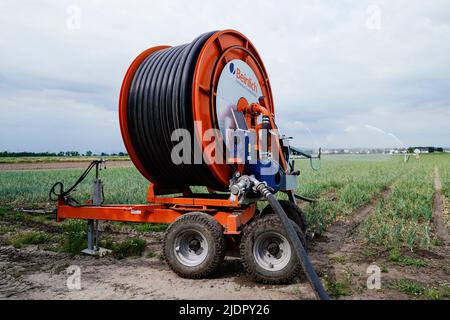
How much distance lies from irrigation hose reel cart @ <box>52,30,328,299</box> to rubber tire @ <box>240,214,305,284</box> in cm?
1

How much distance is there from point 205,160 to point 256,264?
4.97 feet

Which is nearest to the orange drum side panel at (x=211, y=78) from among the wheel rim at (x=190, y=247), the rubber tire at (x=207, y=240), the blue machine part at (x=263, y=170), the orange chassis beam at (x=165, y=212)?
the blue machine part at (x=263, y=170)

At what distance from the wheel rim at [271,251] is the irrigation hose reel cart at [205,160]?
1cm

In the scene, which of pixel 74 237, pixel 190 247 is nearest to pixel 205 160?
pixel 190 247

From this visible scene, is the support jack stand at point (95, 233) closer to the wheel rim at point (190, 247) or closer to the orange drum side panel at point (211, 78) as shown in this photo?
the wheel rim at point (190, 247)

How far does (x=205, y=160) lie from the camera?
4.66 metres

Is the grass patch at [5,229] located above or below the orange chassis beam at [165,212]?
below

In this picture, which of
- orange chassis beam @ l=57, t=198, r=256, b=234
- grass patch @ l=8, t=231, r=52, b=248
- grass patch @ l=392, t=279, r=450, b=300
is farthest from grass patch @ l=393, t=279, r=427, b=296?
grass patch @ l=8, t=231, r=52, b=248

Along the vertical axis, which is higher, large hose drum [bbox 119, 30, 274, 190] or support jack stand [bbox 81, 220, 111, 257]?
large hose drum [bbox 119, 30, 274, 190]

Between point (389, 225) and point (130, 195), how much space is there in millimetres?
7851

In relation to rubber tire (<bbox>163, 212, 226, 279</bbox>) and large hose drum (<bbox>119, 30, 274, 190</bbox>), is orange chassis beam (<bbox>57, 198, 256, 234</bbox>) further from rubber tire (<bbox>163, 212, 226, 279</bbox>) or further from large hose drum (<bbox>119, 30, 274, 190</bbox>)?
large hose drum (<bbox>119, 30, 274, 190</bbox>)

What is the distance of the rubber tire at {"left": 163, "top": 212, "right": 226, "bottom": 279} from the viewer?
173 inches

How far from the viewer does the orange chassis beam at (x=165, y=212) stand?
4.68 meters
